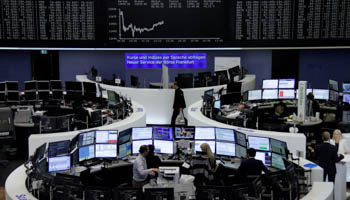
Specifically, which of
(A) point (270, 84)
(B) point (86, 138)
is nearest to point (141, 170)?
(B) point (86, 138)

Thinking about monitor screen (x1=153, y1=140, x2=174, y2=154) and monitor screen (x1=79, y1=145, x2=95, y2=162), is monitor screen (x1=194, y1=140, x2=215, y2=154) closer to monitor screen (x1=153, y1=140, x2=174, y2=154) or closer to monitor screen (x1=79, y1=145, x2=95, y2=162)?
monitor screen (x1=153, y1=140, x2=174, y2=154)

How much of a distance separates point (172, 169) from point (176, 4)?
6.16m

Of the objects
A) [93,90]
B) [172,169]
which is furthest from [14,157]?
[172,169]

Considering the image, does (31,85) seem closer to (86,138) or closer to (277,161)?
(86,138)

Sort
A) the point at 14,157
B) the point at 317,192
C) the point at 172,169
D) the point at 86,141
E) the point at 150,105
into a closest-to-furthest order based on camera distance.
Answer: the point at 317,192, the point at 172,169, the point at 86,141, the point at 14,157, the point at 150,105

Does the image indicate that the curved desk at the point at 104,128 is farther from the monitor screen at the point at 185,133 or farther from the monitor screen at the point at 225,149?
the monitor screen at the point at 225,149

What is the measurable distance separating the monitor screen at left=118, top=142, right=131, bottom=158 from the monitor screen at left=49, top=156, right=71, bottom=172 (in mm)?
969

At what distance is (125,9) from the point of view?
1198cm

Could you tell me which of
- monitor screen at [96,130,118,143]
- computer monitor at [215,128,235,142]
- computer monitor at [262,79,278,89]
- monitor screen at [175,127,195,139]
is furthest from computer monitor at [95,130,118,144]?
computer monitor at [262,79,278,89]

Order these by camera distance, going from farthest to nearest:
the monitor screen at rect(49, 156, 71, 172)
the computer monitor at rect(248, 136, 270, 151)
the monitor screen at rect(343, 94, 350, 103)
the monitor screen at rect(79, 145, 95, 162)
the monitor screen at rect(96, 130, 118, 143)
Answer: the monitor screen at rect(343, 94, 350, 103)
the monitor screen at rect(96, 130, 118, 143)
the monitor screen at rect(79, 145, 95, 162)
the computer monitor at rect(248, 136, 270, 151)
the monitor screen at rect(49, 156, 71, 172)

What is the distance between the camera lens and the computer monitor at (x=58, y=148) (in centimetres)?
702

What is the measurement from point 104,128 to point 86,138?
3.41 ft

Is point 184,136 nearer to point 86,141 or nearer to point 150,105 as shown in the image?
point 86,141

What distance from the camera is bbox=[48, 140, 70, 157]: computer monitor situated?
23.0 feet
